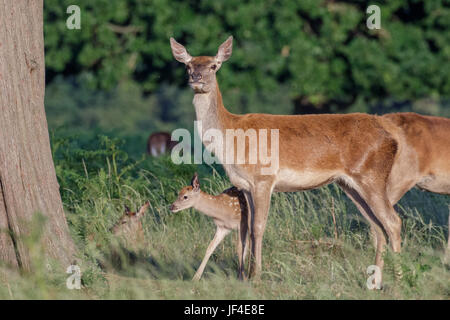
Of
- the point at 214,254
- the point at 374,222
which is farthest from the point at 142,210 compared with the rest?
the point at 374,222

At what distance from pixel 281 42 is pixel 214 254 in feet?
34.8

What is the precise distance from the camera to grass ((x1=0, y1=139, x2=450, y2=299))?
584 centimetres

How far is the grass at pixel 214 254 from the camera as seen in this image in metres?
5.84

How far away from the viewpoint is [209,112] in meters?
6.65

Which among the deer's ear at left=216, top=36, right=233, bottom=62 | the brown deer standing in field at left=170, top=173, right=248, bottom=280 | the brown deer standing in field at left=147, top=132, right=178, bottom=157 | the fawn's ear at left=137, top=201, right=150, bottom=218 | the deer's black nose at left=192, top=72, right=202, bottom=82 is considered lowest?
the brown deer standing in field at left=147, top=132, right=178, bottom=157

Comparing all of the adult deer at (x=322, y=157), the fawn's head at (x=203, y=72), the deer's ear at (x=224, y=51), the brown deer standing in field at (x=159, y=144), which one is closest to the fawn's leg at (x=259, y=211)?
the adult deer at (x=322, y=157)

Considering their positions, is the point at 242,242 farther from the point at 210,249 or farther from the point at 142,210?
the point at 142,210

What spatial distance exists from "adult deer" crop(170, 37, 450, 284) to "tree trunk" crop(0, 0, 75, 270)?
1.39m

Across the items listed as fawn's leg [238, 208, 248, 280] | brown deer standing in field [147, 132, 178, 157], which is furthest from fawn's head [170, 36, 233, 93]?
brown deer standing in field [147, 132, 178, 157]

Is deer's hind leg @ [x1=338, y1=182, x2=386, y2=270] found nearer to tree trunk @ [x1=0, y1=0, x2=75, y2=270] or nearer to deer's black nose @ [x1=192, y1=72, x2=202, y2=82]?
deer's black nose @ [x1=192, y1=72, x2=202, y2=82]

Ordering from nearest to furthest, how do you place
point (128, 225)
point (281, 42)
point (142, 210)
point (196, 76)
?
point (196, 76)
point (128, 225)
point (142, 210)
point (281, 42)

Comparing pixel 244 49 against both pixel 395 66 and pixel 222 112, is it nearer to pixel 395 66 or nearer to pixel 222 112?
pixel 395 66

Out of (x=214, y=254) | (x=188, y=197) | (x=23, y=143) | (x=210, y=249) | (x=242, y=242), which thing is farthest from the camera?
(x=214, y=254)

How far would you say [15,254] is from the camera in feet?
20.9
